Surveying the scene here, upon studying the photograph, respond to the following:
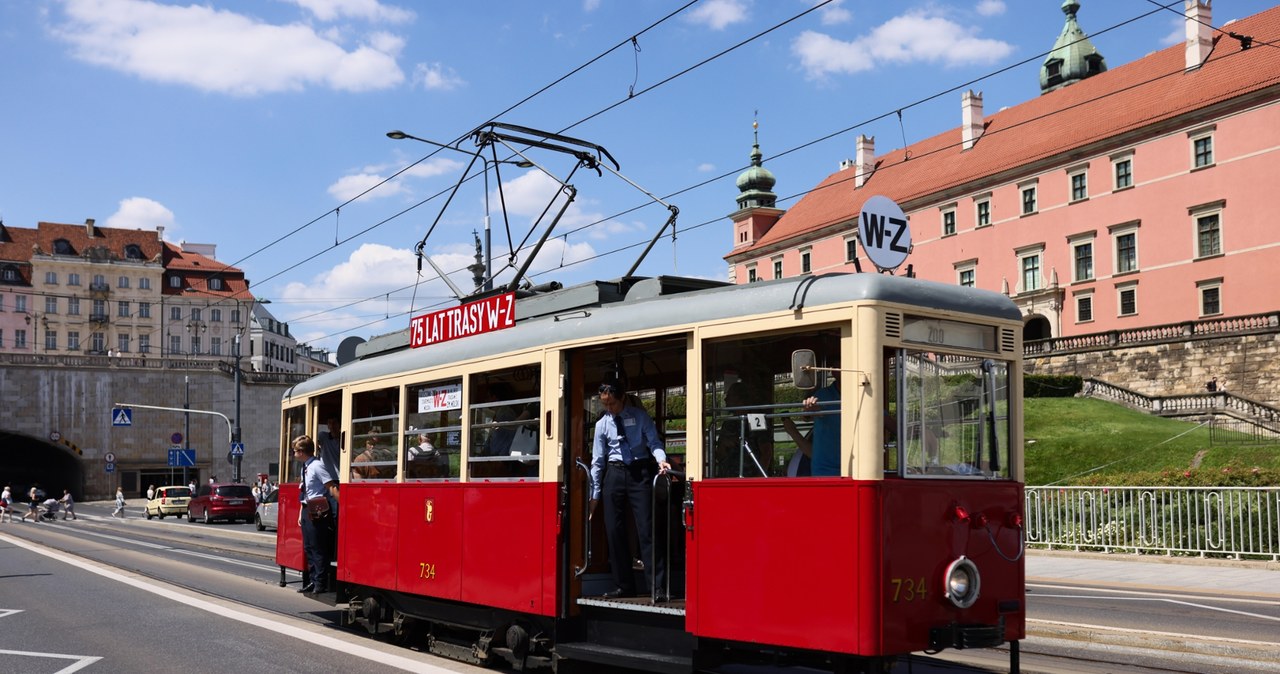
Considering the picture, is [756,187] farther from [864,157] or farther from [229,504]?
[229,504]

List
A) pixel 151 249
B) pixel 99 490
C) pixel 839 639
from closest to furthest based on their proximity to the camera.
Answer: pixel 839 639 < pixel 99 490 < pixel 151 249

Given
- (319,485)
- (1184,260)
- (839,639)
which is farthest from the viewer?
(1184,260)

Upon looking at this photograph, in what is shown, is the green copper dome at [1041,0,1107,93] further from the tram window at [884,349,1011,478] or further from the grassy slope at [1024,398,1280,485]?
the tram window at [884,349,1011,478]

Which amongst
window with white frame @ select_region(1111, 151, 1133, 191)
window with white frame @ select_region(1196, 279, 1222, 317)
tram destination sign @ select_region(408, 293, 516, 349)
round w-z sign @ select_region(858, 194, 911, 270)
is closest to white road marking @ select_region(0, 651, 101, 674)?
tram destination sign @ select_region(408, 293, 516, 349)

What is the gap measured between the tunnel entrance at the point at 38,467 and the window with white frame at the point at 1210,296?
66.1 meters

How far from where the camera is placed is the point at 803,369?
23.3 ft

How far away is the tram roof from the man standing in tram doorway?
0.58 metres

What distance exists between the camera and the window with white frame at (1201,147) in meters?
51.6

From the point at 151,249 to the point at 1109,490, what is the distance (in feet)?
342

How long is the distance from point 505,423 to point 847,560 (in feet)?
Result: 11.8

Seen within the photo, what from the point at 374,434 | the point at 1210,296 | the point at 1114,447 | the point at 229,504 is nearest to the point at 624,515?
the point at 374,434

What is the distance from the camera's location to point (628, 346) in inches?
345

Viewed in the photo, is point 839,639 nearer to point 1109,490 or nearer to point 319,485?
point 319,485

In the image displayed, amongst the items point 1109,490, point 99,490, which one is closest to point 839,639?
point 1109,490
